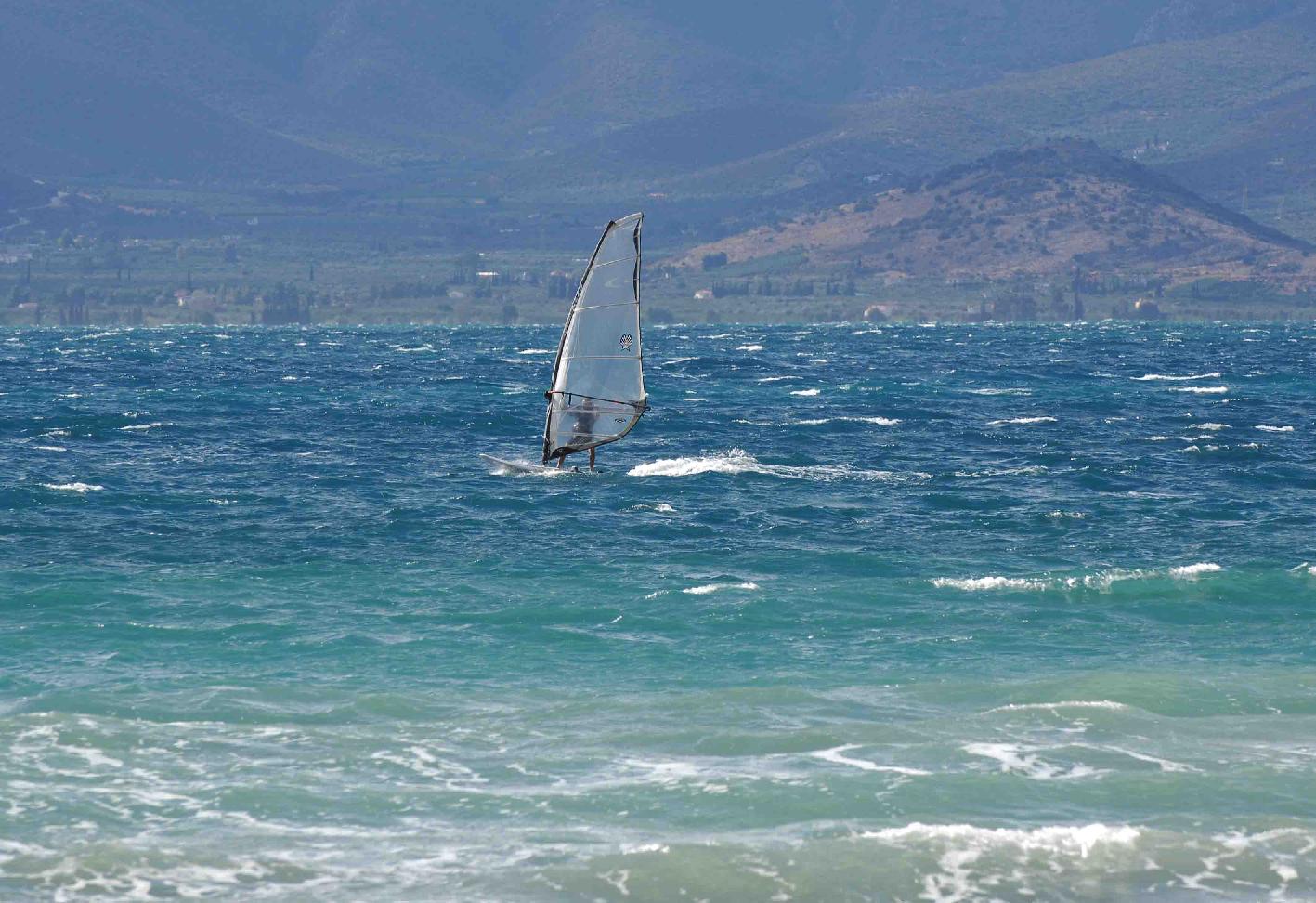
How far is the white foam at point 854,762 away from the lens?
1202 inches

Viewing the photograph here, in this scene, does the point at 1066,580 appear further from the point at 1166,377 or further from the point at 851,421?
the point at 1166,377

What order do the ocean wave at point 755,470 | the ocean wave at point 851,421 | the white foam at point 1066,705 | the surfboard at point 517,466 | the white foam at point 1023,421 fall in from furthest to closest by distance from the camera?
the white foam at point 1023,421 < the ocean wave at point 851,421 < the surfboard at point 517,466 < the ocean wave at point 755,470 < the white foam at point 1066,705

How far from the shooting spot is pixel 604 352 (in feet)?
212

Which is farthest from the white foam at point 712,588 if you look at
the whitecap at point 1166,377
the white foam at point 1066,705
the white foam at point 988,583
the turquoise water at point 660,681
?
the whitecap at point 1166,377

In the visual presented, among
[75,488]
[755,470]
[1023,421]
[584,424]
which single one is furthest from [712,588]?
[1023,421]

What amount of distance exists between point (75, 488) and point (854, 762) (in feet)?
136

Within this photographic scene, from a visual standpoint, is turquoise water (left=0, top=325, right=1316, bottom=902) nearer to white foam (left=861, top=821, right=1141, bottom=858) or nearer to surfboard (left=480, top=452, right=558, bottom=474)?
white foam (left=861, top=821, right=1141, bottom=858)

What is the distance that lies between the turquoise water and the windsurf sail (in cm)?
247

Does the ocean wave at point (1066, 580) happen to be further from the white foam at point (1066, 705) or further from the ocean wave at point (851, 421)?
the ocean wave at point (851, 421)

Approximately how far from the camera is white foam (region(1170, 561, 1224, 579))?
4716 cm

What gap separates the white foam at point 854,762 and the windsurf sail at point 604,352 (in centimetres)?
3100

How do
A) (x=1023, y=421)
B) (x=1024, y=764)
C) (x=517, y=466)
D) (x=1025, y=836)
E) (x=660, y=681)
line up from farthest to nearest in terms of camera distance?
(x=1023, y=421) → (x=517, y=466) → (x=660, y=681) → (x=1024, y=764) → (x=1025, y=836)

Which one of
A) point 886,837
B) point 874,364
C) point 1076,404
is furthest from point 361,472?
point 874,364

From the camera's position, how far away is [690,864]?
26516mm
